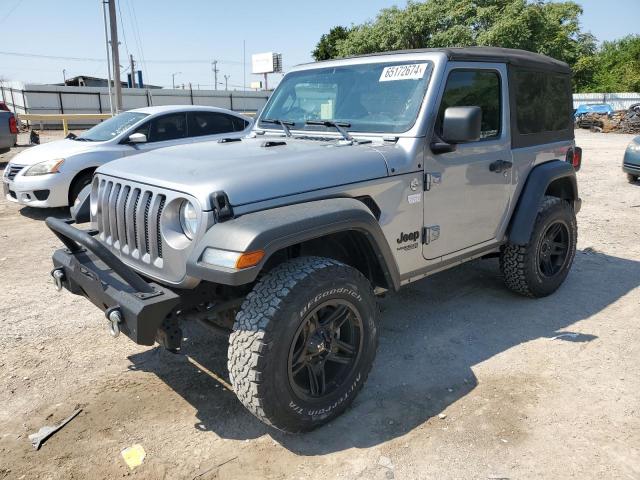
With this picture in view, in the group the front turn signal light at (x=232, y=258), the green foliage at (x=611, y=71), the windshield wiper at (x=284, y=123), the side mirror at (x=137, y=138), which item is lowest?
Answer: the front turn signal light at (x=232, y=258)

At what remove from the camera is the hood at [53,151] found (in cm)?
766

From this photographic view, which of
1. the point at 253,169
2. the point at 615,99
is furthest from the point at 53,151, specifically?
the point at 615,99

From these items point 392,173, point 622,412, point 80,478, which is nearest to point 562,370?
point 622,412

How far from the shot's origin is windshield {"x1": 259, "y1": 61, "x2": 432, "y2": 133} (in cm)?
353

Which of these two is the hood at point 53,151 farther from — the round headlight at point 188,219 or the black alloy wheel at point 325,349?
the black alloy wheel at point 325,349

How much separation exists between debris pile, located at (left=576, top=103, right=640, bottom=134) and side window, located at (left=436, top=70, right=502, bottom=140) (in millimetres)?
24153

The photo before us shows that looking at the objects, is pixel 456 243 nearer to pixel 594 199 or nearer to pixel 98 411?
pixel 98 411

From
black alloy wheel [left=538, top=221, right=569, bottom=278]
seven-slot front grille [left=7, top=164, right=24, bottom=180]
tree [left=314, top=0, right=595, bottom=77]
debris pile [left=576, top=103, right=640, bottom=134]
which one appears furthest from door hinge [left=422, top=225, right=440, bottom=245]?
tree [left=314, top=0, right=595, bottom=77]

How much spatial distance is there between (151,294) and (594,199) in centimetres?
891

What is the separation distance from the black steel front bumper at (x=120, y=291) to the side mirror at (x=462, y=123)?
196cm

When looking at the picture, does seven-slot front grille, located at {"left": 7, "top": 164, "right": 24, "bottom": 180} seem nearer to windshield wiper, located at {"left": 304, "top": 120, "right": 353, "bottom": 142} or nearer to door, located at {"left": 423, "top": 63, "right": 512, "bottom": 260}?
windshield wiper, located at {"left": 304, "top": 120, "right": 353, "bottom": 142}

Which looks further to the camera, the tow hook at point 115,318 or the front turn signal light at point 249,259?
the tow hook at point 115,318

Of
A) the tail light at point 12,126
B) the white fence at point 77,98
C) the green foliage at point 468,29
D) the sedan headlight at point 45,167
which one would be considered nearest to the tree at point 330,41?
the green foliage at point 468,29

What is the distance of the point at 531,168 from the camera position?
444 centimetres
